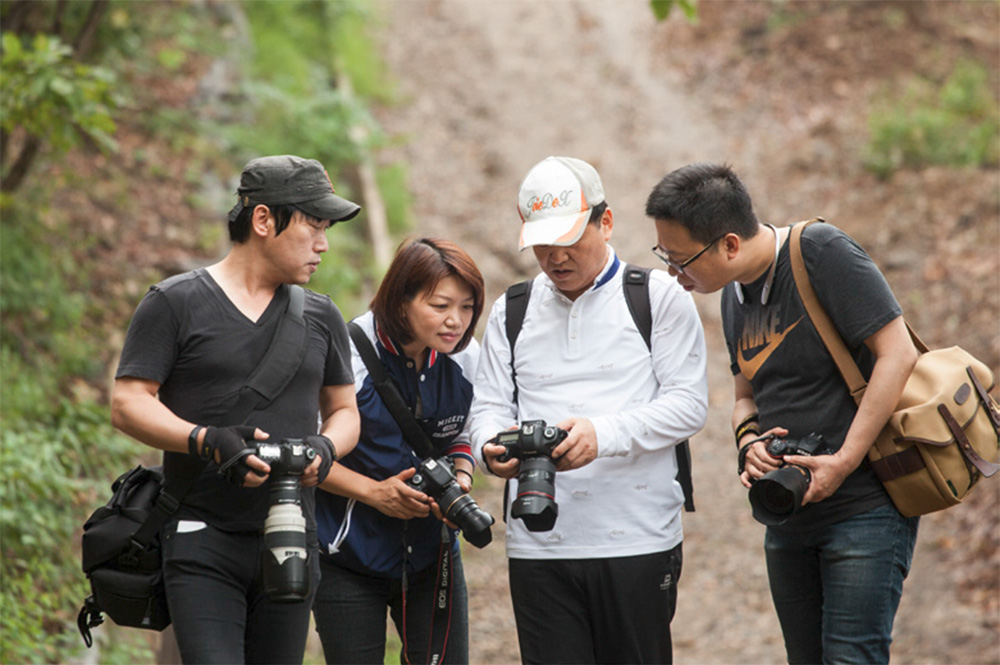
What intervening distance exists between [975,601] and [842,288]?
3460mm

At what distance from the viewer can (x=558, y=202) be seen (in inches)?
127

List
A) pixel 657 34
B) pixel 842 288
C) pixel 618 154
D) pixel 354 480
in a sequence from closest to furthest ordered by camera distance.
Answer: pixel 842 288 → pixel 354 480 → pixel 618 154 → pixel 657 34

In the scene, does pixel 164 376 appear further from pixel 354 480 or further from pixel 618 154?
pixel 618 154

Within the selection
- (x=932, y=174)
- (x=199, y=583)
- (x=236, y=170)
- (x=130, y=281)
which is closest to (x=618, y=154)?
(x=932, y=174)

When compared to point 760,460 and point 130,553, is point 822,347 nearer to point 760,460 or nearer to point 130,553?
point 760,460

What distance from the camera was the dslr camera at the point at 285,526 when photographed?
2.71 m

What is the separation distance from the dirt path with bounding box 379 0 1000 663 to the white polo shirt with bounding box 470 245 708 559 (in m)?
2.93

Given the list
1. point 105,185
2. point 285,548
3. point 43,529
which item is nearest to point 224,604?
point 285,548

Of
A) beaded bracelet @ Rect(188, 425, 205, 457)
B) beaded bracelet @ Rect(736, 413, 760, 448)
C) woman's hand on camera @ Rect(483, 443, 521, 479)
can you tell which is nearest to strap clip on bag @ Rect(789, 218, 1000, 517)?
beaded bracelet @ Rect(736, 413, 760, 448)

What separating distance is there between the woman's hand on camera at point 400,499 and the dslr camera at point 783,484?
1022 mm

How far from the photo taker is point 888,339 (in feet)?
9.69

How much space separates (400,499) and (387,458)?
0.17 meters

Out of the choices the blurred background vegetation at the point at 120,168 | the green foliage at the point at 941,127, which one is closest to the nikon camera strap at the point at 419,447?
the blurred background vegetation at the point at 120,168

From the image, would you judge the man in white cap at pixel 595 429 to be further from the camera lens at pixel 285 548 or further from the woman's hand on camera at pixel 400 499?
the camera lens at pixel 285 548
